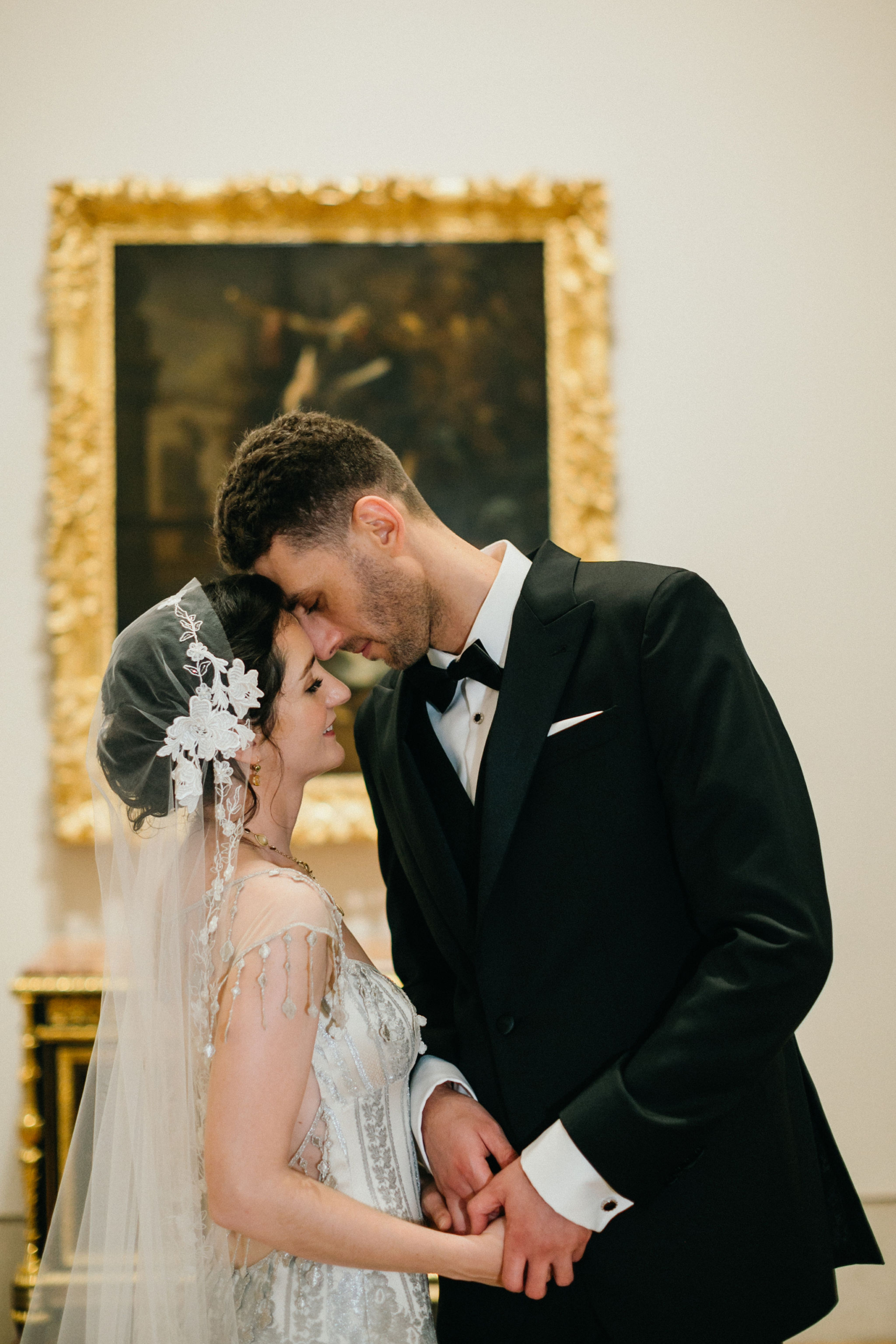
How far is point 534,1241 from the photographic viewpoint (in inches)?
55.5

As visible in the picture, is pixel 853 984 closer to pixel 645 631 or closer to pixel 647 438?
pixel 647 438

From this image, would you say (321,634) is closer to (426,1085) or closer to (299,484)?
(299,484)

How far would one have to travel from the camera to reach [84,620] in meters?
3.05

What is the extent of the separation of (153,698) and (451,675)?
0.48m

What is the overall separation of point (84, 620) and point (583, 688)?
6.41 feet

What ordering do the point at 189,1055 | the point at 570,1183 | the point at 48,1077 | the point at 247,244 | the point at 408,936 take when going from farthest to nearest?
the point at 247,244 → the point at 48,1077 → the point at 408,936 → the point at 189,1055 → the point at 570,1183

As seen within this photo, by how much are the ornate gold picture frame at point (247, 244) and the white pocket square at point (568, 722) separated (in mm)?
1546

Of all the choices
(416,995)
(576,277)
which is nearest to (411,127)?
(576,277)

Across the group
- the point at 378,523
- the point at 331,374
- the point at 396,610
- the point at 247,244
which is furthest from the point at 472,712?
the point at 247,244

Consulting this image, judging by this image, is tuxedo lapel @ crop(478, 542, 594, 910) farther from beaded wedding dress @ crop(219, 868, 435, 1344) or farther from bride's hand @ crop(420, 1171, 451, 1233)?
bride's hand @ crop(420, 1171, 451, 1233)

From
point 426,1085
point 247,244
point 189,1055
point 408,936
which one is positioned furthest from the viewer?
point 247,244

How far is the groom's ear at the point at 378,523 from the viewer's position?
1.74 m

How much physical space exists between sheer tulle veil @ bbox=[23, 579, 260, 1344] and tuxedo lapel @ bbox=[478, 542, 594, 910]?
0.38 metres

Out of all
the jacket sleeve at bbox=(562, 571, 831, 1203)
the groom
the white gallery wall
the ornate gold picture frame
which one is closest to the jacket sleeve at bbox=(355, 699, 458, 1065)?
the groom
